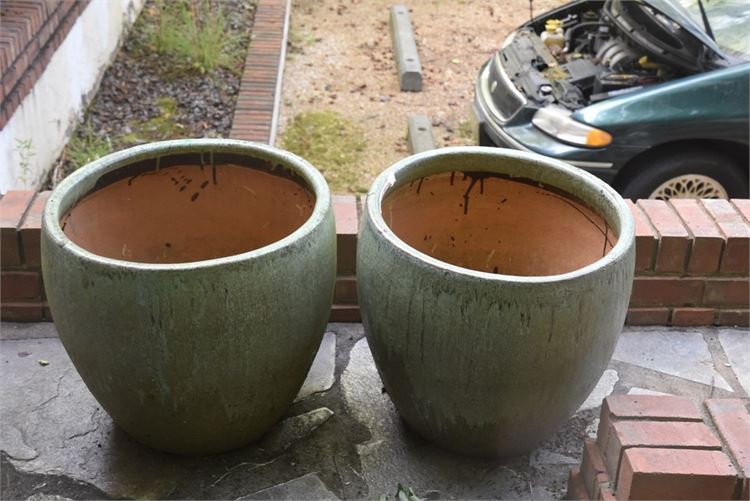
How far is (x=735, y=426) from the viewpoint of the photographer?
2.16 m

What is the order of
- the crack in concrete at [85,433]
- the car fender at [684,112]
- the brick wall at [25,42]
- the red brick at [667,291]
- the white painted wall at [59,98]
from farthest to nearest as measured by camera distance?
the car fender at [684,112] → the white painted wall at [59,98] → the brick wall at [25,42] → the red brick at [667,291] → the crack in concrete at [85,433]

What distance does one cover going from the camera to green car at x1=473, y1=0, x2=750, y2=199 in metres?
4.45

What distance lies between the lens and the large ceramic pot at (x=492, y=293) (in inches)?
80.0

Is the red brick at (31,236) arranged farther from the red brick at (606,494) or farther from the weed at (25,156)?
the red brick at (606,494)

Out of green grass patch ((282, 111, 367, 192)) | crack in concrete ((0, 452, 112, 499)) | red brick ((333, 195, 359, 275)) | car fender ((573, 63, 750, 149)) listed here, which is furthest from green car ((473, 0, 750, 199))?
crack in concrete ((0, 452, 112, 499))

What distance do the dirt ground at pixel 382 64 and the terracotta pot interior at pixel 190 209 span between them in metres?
2.70

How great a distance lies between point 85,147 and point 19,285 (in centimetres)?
224

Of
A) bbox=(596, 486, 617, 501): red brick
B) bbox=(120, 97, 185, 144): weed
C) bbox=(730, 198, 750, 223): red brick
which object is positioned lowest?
bbox=(120, 97, 185, 144): weed

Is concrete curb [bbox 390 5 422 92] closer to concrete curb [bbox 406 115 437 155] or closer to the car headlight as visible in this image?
concrete curb [bbox 406 115 437 155]

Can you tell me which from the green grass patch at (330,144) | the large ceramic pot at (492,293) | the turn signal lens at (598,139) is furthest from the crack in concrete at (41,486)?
the green grass patch at (330,144)

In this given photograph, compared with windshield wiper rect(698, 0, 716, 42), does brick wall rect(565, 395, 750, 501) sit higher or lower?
→ lower

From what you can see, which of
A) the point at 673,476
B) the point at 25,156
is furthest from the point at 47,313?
the point at 673,476

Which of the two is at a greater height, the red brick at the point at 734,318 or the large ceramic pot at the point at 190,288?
the large ceramic pot at the point at 190,288

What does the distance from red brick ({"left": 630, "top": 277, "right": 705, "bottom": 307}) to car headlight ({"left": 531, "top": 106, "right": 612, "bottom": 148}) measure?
5.35ft
